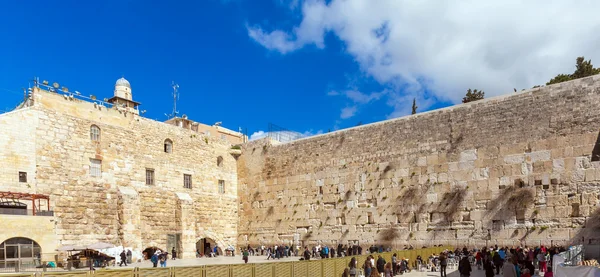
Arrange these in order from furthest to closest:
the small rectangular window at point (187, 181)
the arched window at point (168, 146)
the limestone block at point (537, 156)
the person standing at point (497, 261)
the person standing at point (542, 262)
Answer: the small rectangular window at point (187, 181), the arched window at point (168, 146), the limestone block at point (537, 156), the person standing at point (542, 262), the person standing at point (497, 261)

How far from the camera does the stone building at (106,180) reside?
56.1 feet

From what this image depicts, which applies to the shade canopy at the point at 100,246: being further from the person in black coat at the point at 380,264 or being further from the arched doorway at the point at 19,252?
the person in black coat at the point at 380,264

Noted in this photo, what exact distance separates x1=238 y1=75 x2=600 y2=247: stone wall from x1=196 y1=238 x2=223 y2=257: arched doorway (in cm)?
163

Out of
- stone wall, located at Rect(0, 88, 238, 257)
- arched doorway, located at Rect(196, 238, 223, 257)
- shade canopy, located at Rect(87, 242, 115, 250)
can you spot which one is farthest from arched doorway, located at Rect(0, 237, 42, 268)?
arched doorway, located at Rect(196, 238, 223, 257)

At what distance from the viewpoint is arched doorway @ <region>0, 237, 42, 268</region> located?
15793mm

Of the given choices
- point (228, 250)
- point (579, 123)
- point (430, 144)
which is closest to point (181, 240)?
point (228, 250)

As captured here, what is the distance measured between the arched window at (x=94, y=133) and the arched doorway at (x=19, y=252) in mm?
5079

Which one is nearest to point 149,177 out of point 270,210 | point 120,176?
point 120,176

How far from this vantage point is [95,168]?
65.5ft

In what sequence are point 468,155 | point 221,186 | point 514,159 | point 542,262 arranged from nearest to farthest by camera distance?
point 542,262, point 514,159, point 468,155, point 221,186

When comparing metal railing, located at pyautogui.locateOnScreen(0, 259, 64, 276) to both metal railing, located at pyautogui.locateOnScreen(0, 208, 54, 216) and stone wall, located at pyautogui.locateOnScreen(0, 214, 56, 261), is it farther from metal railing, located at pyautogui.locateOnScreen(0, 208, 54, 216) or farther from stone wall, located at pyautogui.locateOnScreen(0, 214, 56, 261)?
metal railing, located at pyautogui.locateOnScreen(0, 208, 54, 216)

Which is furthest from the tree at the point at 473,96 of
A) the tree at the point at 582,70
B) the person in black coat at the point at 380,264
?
the person in black coat at the point at 380,264

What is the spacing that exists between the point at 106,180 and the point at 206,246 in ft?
24.5

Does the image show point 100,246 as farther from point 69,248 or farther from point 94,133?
point 94,133
